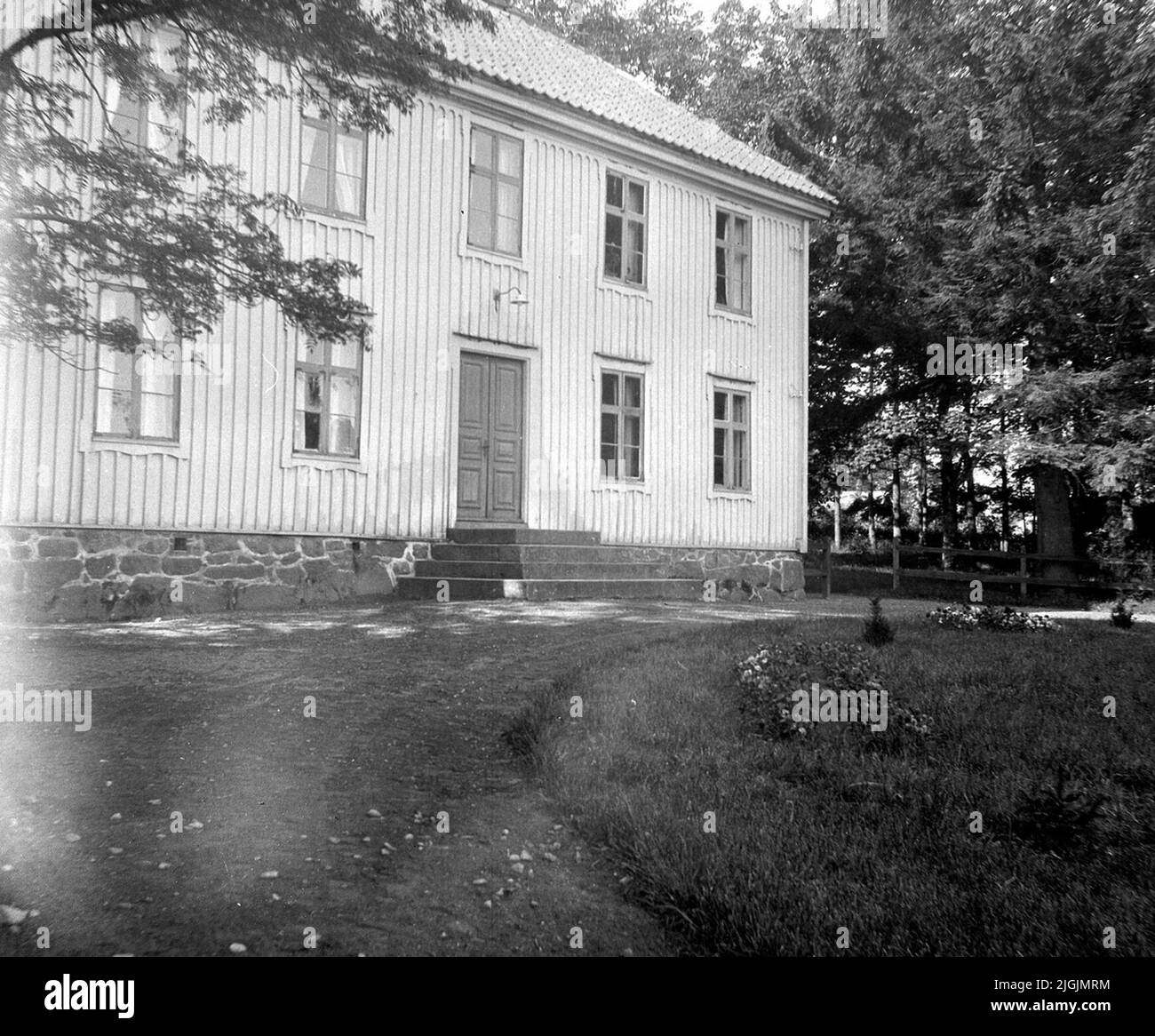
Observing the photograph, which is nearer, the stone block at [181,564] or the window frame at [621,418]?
the stone block at [181,564]

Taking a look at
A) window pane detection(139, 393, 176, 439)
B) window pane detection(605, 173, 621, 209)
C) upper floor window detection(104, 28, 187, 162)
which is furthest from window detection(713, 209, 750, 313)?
window pane detection(139, 393, 176, 439)

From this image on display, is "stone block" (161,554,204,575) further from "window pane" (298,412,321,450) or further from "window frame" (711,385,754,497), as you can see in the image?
"window frame" (711,385,754,497)

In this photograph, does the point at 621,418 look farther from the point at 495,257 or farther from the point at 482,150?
the point at 482,150

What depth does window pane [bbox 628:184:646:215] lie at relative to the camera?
45.7 ft

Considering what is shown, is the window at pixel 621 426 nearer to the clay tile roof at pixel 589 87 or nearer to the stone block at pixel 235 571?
the clay tile roof at pixel 589 87

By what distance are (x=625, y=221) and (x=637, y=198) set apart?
0.55m

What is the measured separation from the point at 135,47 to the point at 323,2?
1532 millimetres

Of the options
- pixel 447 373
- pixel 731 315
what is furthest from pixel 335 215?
pixel 731 315

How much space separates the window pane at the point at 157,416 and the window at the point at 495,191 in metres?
4.71

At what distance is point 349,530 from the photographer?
10.9m

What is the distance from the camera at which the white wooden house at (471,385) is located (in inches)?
371

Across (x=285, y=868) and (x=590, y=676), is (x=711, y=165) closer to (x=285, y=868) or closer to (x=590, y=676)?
(x=590, y=676)

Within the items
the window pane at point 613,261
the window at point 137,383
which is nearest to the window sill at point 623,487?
the window pane at point 613,261
